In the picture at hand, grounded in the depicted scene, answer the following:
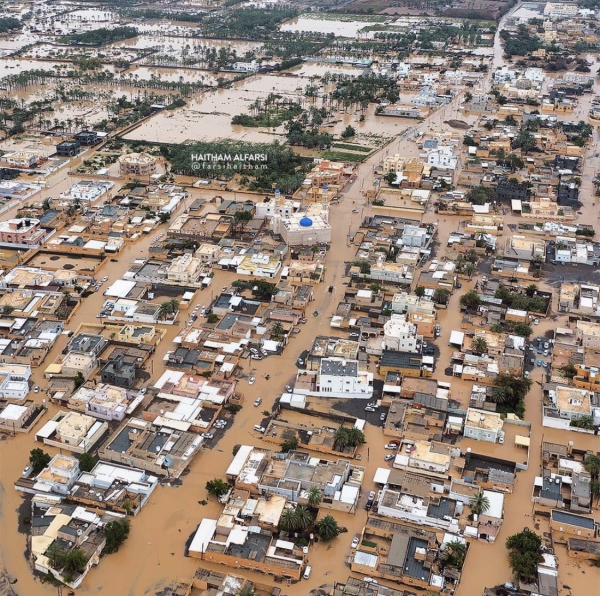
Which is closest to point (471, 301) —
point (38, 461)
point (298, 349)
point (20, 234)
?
point (298, 349)

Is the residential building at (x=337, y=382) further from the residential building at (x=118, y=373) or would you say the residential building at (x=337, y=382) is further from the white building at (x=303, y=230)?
the white building at (x=303, y=230)

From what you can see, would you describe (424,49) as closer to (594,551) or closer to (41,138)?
(41,138)

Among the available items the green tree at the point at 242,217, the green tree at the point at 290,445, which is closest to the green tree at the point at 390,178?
the green tree at the point at 242,217

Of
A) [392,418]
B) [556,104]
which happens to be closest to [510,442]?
[392,418]

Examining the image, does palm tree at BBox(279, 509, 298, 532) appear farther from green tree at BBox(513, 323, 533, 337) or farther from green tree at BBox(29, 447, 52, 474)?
green tree at BBox(513, 323, 533, 337)

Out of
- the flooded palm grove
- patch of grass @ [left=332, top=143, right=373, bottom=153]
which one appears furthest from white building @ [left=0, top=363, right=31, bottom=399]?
patch of grass @ [left=332, top=143, right=373, bottom=153]

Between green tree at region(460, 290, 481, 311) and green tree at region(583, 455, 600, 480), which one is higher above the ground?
green tree at region(460, 290, 481, 311)

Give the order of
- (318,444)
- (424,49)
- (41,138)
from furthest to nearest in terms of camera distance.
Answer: (424,49) < (41,138) < (318,444)
